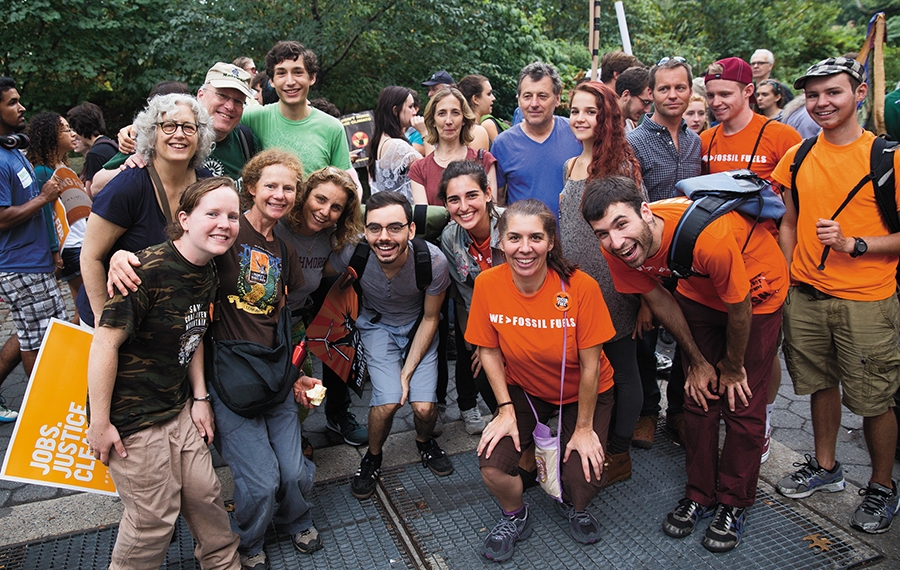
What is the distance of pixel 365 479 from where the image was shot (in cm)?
347

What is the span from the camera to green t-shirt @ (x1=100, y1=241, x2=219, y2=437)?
8.15ft

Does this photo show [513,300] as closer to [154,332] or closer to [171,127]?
[154,332]

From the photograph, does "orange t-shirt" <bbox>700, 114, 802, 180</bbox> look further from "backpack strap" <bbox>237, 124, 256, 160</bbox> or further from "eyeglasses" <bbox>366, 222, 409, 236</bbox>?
"backpack strap" <bbox>237, 124, 256, 160</bbox>

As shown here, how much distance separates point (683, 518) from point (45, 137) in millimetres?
4939

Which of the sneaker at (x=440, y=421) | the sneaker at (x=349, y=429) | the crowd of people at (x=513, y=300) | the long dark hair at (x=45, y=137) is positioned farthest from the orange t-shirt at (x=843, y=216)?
the long dark hair at (x=45, y=137)

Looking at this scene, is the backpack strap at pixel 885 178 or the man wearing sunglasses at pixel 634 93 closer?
the backpack strap at pixel 885 178

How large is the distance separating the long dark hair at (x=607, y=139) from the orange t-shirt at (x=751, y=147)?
0.74 m

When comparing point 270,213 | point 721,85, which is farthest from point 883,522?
point 270,213

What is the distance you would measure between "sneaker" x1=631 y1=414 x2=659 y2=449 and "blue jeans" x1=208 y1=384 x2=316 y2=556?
195cm

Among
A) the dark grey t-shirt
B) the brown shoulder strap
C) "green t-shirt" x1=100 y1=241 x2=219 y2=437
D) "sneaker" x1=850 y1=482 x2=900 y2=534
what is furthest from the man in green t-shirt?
"sneaker" x1=850 y1=482 x2=900 y2=534

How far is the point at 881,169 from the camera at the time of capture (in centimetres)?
298

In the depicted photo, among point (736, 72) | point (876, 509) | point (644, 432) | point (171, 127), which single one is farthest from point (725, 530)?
point (171, 127)

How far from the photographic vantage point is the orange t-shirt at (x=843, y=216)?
306 cm

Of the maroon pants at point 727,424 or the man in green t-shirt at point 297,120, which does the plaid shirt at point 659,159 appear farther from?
the man in green t-shirt at point 297,120
